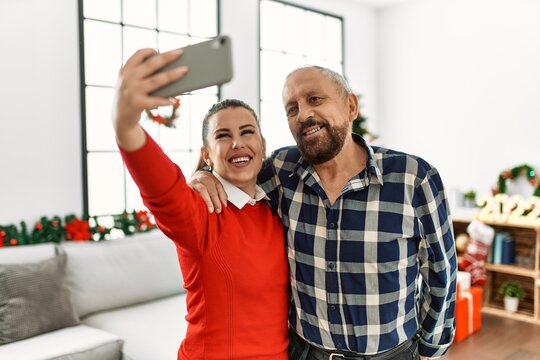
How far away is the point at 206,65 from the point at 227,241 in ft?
1.95

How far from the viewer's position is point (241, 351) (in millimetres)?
1252

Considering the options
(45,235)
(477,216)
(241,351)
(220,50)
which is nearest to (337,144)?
(241,351)

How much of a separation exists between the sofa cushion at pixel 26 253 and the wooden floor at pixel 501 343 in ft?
8.84

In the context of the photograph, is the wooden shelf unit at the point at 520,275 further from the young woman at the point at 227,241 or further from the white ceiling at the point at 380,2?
the young woman at the point at 227,241

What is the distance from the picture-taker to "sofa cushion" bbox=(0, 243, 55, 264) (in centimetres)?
281

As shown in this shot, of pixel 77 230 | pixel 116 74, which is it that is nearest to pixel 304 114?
pixel 77 230

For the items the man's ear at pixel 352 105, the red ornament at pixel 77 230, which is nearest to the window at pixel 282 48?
the red ornament at pixel 77 230

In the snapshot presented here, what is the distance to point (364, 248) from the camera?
4.56 ft

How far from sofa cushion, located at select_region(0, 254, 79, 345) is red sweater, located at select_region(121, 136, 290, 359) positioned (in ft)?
5.63

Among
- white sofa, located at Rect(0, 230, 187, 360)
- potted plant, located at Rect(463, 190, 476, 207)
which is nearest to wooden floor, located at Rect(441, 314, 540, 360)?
potted plant, located at Rect(463, 190, 476, 207)

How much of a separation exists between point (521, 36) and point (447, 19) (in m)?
0.84

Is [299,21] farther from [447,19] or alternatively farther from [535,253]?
[535,253]

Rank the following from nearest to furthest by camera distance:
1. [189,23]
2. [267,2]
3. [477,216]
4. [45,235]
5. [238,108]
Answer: [238,108] < [45,235] < [189,23] < [477,216] < [267,2]

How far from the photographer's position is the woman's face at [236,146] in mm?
1371
